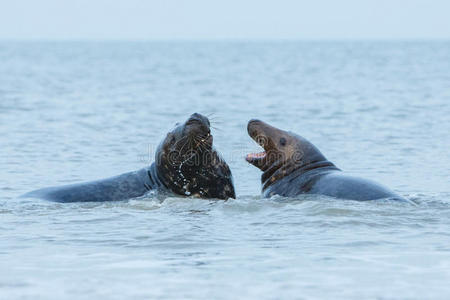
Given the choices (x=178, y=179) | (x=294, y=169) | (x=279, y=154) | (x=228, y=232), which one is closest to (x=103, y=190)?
(x=178, y=179)

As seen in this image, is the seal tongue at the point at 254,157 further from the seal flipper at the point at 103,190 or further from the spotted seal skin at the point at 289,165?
the seal flipper at the point at 103,190

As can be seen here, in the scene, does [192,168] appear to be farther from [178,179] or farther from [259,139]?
[259,139]

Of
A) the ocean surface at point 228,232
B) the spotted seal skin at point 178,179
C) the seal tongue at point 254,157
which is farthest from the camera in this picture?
the seal tongue at point 254,157

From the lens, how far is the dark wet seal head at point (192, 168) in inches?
430

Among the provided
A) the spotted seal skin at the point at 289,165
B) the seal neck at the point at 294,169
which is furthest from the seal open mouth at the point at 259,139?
the seal neck at the point at 294,169

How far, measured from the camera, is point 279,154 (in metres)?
11.2

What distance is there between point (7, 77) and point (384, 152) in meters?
33.5

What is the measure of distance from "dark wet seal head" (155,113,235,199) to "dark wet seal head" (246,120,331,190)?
430 mm

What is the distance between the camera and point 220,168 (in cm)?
1109

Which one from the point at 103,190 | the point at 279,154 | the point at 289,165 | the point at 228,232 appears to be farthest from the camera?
the point at 279,154

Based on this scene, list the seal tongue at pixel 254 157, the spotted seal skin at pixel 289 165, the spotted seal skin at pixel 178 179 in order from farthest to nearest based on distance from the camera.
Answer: the seal tongue at pixel 254 157 < the spotted seal skin at pixel 178 179 < the spotted seal skin at pixel 289 165

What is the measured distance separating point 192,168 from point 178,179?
0.72 feet

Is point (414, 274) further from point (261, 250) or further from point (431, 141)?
point (431, 141)

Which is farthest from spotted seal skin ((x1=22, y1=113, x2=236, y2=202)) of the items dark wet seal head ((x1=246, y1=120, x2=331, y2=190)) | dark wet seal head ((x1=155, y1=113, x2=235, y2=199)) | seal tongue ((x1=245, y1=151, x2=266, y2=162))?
dark wet seal head ((x1=246, y1=120, x2=331, y2=190))
